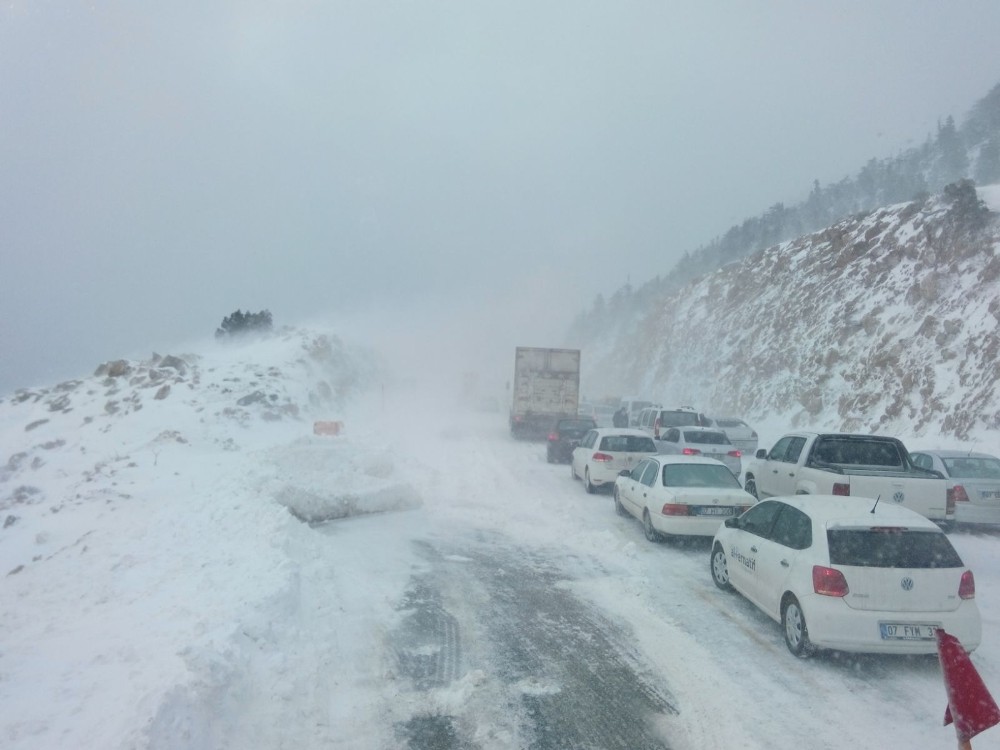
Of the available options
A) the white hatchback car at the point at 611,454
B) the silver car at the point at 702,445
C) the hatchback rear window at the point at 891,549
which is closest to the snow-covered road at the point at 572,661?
the hatchback rear window at the point at 891,549

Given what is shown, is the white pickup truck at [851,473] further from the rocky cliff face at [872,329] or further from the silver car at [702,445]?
the rocky cliff face at [872,329]

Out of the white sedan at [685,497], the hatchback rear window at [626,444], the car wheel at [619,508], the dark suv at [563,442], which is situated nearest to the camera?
the white sedan at [685,497]

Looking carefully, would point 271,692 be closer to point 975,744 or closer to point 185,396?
point 975,744

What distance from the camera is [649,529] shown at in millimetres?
11180

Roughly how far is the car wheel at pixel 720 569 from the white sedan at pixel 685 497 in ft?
5.58

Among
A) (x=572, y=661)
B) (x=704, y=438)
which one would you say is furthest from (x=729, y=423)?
(x=572, y=661)

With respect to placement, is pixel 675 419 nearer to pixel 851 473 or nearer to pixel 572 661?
pixel 851 473

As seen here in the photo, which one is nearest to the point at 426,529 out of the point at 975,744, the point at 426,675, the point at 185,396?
the point at 426,675

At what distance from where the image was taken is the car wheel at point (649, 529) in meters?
11.0

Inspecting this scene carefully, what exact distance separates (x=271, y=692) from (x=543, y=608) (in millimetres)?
3258

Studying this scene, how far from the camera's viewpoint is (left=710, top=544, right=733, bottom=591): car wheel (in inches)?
332

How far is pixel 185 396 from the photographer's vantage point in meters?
24.6

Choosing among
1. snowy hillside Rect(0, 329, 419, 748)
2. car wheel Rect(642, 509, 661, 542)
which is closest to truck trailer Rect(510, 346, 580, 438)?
snowy hillside Rect(0, 329, 419, 748)

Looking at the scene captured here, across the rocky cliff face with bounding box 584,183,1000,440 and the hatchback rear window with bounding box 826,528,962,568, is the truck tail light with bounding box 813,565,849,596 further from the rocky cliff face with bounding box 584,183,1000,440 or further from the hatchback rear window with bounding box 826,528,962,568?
the rocky cliff face with bounding box 584,183,1000,440
